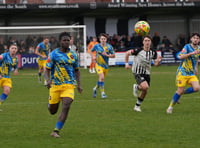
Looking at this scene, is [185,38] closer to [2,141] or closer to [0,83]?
[0,83]

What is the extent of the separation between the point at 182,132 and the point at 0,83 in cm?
593

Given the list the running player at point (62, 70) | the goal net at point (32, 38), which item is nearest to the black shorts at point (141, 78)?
→ the running player at point (62, 70)

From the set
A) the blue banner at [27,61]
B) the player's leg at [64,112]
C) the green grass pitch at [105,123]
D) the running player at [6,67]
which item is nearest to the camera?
the green grass pitch at [105,123]

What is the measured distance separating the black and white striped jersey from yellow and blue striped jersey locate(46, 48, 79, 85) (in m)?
3.51

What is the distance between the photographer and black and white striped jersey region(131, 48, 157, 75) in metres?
12.3

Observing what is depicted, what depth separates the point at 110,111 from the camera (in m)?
12.7

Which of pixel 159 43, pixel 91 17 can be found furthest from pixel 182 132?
pixel 91 17

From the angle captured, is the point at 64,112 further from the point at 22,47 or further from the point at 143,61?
the point at 22,47

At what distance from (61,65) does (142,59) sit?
3.79m

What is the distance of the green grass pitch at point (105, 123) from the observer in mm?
8469

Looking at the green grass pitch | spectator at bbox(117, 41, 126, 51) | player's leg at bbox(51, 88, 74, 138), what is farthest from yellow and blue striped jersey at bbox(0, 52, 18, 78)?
spectator at bbox(117, 41, 126, 51)

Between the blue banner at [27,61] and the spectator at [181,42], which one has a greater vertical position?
the spectator at [181,42]

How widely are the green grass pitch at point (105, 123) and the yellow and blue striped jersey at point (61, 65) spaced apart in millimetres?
1124

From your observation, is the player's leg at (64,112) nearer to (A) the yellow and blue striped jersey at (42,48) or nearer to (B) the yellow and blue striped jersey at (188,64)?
(B) the yellow and blue striped jersey at (188,64)
